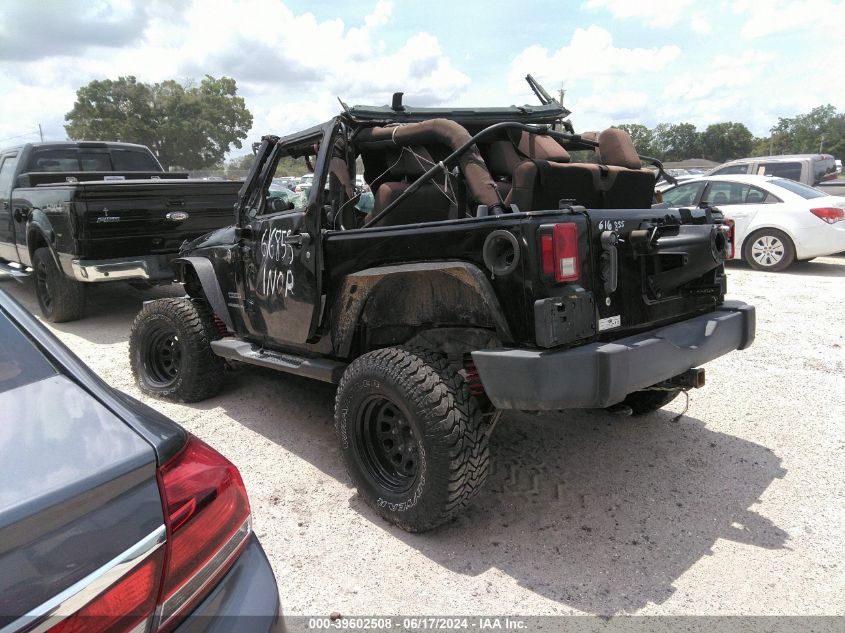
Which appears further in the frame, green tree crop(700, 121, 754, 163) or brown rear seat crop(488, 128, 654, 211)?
green tree crop(700, 121, 754, 163)

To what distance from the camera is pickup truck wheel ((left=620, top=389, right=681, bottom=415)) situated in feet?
13.2

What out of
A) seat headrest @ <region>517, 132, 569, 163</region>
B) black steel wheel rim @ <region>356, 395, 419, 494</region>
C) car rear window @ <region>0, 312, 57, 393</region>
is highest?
seat headrest @ <region>517, 132, 569, 163</region>

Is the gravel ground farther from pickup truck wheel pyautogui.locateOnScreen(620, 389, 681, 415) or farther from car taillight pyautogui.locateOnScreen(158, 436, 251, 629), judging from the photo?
car taillight pyautogui.locateOnScreen(158, 436, 251, 629)

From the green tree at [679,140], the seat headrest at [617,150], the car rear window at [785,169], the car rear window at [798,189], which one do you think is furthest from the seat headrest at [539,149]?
the green tree at [679,140]

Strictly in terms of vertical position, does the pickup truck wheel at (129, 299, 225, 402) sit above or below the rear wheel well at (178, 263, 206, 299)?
below

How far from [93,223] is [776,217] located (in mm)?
9387

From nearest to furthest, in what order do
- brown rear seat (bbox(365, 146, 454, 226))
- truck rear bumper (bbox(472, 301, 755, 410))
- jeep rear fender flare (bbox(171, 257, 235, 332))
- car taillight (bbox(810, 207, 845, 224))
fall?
truck rear bumper (bbox(472, 301, 755, 410))
brown rear seat (bbox(365, 146, 454, 226))
jeep rear fender flare (bbox(171, 257, 235, 332))
car taillight (bbox(810, 207, 845, 224))

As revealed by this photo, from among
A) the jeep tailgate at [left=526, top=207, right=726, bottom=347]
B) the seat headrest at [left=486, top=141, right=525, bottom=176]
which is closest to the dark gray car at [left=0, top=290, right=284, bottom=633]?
the jeep tailgate at [left=526, top=207, right=726, bottom=347]

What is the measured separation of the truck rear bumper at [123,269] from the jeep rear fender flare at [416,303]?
3.72 meters

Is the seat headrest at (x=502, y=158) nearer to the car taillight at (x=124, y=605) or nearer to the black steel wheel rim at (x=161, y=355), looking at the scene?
the black steel wheel rim at (x=161, y=355)

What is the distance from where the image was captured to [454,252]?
9.15 ft

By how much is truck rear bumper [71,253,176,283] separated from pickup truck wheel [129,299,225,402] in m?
1.74

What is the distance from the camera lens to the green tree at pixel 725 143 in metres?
84.9

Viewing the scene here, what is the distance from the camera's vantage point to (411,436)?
3.02 metres
